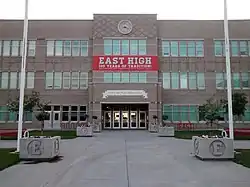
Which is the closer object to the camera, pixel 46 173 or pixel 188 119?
pixel 46 173

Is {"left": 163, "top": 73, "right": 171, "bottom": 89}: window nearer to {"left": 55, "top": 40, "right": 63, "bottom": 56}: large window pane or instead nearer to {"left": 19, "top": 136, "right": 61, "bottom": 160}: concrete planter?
{"left": 55, "top": 40, "right": 63, "bottom": 56}: large window pane

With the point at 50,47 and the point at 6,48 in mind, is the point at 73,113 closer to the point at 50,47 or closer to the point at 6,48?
the point at 50,47

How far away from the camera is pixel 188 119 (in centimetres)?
3906

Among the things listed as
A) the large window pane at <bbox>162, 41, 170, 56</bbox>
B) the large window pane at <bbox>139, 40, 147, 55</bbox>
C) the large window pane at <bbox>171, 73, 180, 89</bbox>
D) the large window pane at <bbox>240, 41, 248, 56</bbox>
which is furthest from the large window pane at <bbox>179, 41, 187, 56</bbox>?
the large window pane at <bbox>240, 41, 248, 56</bbox>

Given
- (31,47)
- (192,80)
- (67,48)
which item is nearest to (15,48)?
(31,47)

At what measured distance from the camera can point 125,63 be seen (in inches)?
1532

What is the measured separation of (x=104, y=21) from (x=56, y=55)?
770cm

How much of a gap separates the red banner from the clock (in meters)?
3.39

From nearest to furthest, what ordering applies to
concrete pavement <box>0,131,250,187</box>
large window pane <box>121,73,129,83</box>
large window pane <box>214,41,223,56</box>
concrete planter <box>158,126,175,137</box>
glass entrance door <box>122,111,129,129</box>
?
1. concrete pavement <box>0,131,250,187</box>
2. concrete planter <box>158,126,175,137</box>
3. large window pane <box>121,73,129,83</box>
4. glass entrance door <box>122,111,129,129</box>
5. large window pane <box>214,41,223,56</box>

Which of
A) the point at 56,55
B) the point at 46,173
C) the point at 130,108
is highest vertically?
the point at 56,55

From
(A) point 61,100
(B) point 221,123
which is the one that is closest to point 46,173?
(A) point 61,100

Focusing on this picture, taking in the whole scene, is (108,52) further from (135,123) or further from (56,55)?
(135,123)

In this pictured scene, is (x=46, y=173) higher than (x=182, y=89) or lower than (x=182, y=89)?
lower

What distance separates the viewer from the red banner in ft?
127
